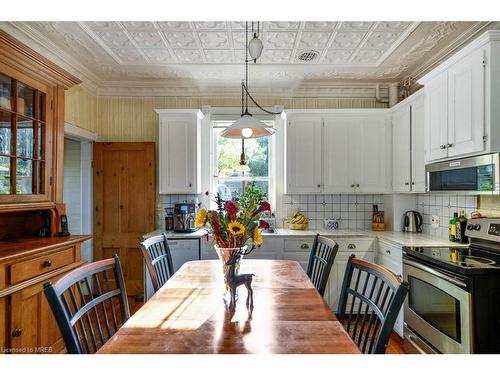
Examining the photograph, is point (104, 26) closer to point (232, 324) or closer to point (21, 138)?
point (21, 138)

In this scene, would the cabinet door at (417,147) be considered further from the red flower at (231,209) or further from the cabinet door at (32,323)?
the cabinet door at (32,323)

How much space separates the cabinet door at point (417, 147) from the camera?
3062 millimetres

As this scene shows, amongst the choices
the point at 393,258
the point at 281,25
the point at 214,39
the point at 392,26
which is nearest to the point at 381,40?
the point at 392,26

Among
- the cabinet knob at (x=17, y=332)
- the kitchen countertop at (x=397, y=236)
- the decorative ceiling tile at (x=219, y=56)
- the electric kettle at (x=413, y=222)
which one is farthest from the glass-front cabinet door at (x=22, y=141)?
the electric kettle at (x=413, y=222)

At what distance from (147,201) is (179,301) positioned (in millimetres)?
2596

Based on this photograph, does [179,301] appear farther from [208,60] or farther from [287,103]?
[287,103]

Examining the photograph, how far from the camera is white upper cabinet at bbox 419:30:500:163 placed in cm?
210

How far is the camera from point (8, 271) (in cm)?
194

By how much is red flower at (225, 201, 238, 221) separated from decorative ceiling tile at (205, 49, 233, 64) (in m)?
2.13

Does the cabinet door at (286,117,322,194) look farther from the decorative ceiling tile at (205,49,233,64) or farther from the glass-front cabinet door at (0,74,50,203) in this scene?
the glass-front cabinet door at (0,74,50,203)

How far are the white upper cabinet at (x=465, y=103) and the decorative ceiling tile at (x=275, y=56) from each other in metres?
1.29

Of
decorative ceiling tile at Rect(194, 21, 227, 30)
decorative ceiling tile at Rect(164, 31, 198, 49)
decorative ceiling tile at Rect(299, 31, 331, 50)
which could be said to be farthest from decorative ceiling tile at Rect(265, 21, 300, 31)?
decorative ceiling tile at Rect(164, 31, 198, 49)

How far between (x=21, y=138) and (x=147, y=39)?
1351 mm
